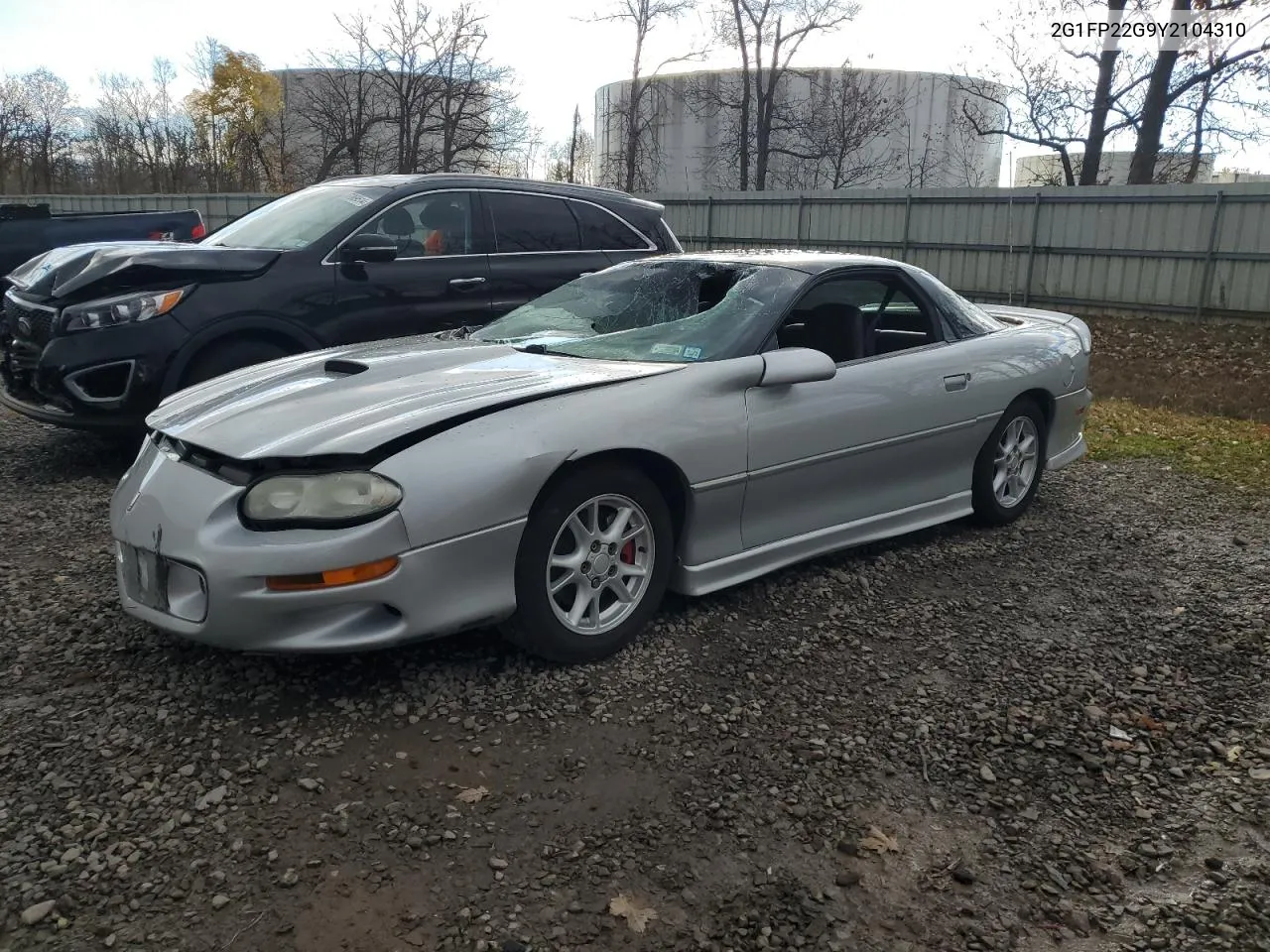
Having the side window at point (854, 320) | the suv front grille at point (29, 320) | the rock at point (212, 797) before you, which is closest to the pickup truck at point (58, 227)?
the suv front grille at point (29, 320)

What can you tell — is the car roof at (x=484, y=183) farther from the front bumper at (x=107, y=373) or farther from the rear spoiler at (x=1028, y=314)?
the rear spoiler at (x=1028, y=314)

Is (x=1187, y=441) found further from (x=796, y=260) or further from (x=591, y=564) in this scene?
(x=591, y=564)

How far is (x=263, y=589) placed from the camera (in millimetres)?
2898

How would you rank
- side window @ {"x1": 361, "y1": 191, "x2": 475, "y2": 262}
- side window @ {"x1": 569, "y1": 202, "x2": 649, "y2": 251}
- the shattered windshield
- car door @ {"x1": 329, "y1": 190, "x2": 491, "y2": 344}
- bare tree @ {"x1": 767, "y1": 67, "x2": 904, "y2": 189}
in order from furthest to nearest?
bare tree @ {"x1": 767, "y1": 67, "x2": 904, "y2": 189}, side window @ {"x1": 569, "y1": 202, "x2": 649, "y2": 251}, side window @ {"x1": 361, "y1": 191, "x2": 475, "y2": 262}, car door @ {"x1": 329, "y1": 190, "x2": 491, "y2": 344}, the shattered windshield

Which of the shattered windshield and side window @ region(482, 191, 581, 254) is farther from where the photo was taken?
side window @ region(482, 191, 581, 254)

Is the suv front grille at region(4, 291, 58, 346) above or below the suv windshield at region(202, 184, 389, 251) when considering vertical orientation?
below

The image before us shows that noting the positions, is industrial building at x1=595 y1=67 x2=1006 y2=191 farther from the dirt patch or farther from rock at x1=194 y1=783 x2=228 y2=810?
rock at x1=194 y1=783 x2=228 y2=810

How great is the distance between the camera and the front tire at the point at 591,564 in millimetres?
3229

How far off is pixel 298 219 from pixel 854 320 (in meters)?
3.69

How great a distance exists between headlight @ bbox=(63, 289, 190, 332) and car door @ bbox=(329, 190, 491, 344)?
37.5 inches

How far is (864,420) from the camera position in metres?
4.18

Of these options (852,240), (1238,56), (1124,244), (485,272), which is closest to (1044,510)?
(485,272)

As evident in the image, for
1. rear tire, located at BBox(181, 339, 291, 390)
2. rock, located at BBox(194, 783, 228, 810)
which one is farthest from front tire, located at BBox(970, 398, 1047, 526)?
rear tire, located at BBox(181, 339, 291, 390)

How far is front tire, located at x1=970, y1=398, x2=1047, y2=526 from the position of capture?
4.91 metres
